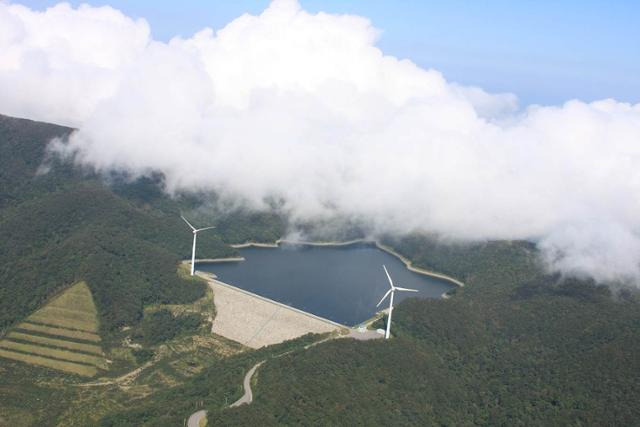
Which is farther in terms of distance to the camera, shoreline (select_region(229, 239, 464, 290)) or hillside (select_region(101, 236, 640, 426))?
shoreline (select_region(229, 239, 464, 290))

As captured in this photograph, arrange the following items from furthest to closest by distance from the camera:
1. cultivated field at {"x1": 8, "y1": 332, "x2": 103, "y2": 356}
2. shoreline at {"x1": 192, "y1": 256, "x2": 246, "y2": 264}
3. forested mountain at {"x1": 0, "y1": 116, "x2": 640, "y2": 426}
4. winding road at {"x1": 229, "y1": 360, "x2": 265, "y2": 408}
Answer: shoreline at {"x1": 192, "y1": 256, "x2": 246, "y2": 264} < cultivated field at {"x1": 8, "y1": 332, "x2": 103, "y2": 356} < forested mountain at {"x1": 0, "y1": 116, "x2": 640, "y2": 426} < winding road at {"x1": 229, "y1": 360, "x2": 265, "y2": 408}

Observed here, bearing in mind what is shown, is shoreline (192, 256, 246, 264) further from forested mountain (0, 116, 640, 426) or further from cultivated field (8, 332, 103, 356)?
cultivated field (8, 332, 103, 356)

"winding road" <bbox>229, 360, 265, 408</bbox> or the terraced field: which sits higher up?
"winding road" <bbox>229, 360, 265, 408</bbox>

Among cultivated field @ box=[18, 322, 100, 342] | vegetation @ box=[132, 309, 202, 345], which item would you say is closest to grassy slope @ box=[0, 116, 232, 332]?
vegetation @ box=[132, 309, 202, 345]

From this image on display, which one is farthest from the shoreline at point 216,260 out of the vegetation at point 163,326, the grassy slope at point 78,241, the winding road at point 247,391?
the winding road at point 247,391

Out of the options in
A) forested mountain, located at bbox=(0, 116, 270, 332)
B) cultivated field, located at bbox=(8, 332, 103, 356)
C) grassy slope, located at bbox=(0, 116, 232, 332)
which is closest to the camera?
cultivated field, located at bbox=(8, 332, 103, 356)
